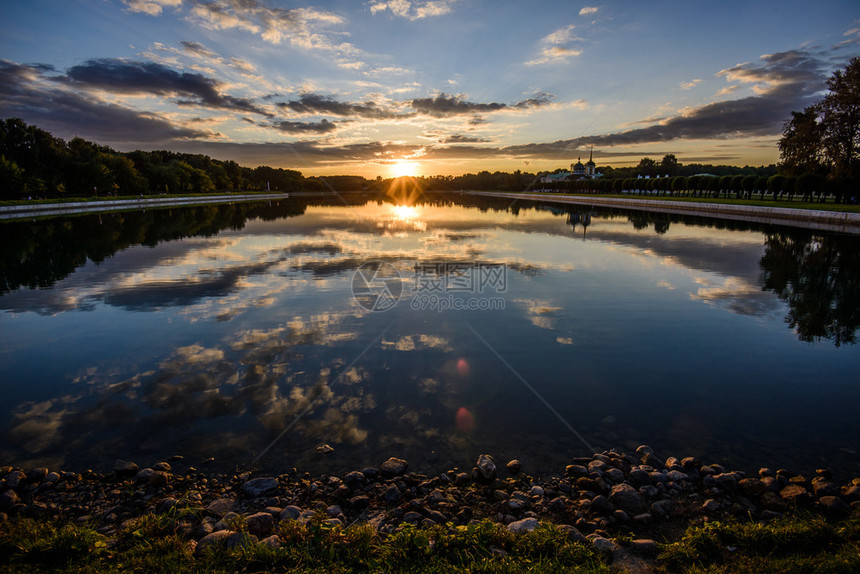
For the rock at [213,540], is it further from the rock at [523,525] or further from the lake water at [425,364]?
the rock at [523,525]

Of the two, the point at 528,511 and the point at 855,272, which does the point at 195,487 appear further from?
the point at 855,272

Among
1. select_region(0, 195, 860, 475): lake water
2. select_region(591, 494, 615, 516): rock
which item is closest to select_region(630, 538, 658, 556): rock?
select_region(591, 494, 615, 516): rock

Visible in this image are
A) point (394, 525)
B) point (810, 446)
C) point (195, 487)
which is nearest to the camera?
point (394, 525)

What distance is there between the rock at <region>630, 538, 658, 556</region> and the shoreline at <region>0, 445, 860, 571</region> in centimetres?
2

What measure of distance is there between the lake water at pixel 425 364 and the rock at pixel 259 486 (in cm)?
39

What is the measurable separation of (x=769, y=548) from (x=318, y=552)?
4677 millimetres

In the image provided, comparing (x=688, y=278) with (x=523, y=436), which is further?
(x=688, y=278)

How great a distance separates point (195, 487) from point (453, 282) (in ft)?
42.4

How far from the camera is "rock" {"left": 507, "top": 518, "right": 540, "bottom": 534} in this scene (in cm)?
474

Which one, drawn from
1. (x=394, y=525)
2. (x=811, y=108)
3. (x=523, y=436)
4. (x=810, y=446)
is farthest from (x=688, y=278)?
(x=811, y=108)

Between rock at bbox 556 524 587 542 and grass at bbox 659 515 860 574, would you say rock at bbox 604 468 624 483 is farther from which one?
rock at bbox 556 524 587 542

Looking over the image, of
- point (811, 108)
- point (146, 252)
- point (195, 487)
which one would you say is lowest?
point (195, 487)

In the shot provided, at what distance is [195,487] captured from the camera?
573cm

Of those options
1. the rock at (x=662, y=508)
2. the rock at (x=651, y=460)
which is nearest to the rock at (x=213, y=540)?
the rock at (x=662, y=508)
